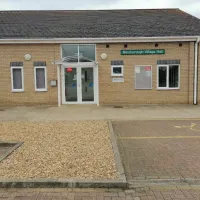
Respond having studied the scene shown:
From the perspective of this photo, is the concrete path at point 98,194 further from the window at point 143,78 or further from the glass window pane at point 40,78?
the glass window pane at point 40,78

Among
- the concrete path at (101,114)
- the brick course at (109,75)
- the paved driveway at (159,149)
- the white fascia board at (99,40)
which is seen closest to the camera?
the paved driveway at (159,149)

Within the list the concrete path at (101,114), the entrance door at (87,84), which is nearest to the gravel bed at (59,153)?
the concrete path at (101,114)

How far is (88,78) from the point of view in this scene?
15.2 metres

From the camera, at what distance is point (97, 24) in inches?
647

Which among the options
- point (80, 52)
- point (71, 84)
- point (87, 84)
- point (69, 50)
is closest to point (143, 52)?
point (80, 52)

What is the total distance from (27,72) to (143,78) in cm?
677

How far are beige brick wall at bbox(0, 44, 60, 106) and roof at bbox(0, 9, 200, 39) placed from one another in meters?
0.68

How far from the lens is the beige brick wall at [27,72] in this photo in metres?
14.6

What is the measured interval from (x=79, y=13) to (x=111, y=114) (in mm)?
10164

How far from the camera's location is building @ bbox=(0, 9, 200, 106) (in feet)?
48.0

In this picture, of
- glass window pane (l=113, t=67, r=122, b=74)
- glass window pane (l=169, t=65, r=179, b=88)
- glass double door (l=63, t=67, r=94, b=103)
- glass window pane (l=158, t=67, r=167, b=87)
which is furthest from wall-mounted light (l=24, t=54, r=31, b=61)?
glass window pane (l=169, t=65, r=179, b=88)

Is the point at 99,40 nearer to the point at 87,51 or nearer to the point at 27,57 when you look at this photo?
the point at 87,51

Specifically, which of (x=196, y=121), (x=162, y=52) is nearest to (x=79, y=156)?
(x=196, y=121)

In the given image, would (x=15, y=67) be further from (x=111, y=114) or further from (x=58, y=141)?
(x=58, y=141)
